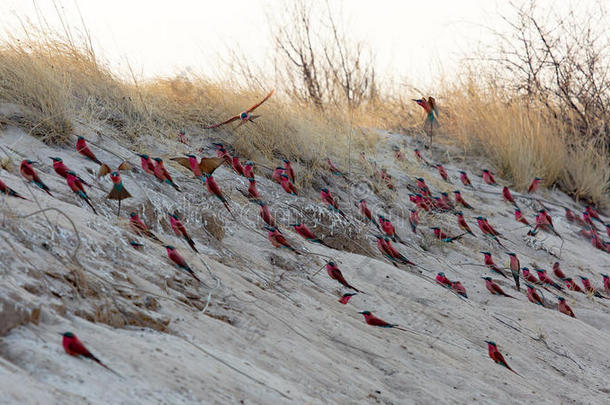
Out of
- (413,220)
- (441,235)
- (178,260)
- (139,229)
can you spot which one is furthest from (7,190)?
(441,235)

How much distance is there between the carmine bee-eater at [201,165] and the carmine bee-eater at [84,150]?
1.83 ft

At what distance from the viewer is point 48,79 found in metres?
4.60

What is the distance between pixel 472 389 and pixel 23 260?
210 cm

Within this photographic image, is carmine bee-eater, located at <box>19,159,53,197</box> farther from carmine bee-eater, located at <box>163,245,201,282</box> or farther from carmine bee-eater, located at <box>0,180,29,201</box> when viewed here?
carmine bee-eater, located at <box>163,245,201,282</box>

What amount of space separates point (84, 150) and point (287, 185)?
1.71 meters

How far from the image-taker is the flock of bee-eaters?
3.31m

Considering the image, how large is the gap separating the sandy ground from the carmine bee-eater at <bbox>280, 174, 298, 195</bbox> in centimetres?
6

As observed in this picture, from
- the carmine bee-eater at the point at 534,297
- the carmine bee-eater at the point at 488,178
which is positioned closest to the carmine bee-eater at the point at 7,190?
the carmine bee-eater at the point at 534,297

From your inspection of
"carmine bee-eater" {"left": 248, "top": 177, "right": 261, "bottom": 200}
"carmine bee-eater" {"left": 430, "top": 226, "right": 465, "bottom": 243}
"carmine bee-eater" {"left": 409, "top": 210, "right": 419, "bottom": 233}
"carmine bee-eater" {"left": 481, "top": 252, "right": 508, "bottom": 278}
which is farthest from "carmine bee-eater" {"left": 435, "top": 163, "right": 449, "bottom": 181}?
"carmine bee-eater" {"left": 248, "top": 177, "right": 261, "bottom": 200}

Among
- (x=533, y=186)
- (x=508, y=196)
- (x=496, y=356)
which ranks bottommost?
(x=496, y=356)

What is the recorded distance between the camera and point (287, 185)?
514 cm

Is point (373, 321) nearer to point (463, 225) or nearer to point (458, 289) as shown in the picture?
point (458, 289)

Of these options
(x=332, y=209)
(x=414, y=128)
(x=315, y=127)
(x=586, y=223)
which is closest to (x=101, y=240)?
(x=332, y=209)

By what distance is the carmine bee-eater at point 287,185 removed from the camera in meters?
5.11
